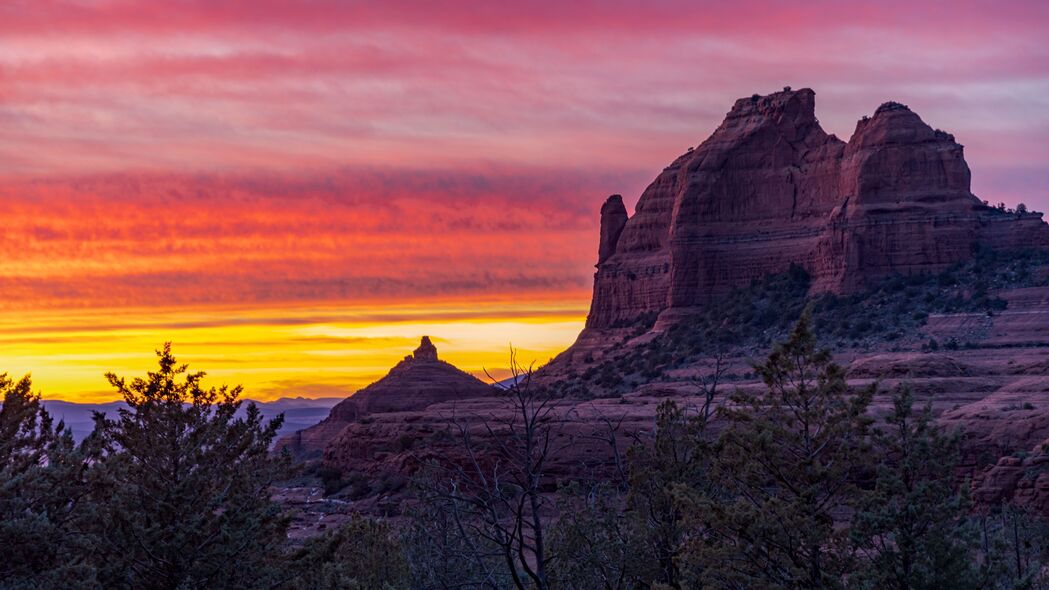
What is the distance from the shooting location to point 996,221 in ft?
367

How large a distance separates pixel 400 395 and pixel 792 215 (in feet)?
137

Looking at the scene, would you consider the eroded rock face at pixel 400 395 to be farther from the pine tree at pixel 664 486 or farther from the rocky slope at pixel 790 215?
the pine tree at pixel 664 486

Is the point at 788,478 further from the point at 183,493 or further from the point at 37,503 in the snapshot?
the point at 37,503

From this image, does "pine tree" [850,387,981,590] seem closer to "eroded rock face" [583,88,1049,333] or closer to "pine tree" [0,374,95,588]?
"pine tree" [0,374,95,588]

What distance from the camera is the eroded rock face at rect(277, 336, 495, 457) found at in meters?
116

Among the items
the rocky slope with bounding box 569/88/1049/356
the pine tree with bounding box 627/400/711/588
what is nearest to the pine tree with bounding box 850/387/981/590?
the pine tree with bounding box 627/400/711/588

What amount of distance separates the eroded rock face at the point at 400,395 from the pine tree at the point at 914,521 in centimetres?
8991

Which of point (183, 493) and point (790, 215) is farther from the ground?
point (790, 215)

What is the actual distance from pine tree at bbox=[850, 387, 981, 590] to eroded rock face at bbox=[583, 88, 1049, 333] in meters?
91.8

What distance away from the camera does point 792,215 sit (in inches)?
4946

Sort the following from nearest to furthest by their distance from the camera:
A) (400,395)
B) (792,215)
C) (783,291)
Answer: (400,395) → (783,291) → (792,215)

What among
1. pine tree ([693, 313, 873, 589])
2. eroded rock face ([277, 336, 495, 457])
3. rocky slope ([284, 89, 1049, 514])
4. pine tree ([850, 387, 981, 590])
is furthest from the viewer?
eroded rock face ([277, 336, 495, 457])

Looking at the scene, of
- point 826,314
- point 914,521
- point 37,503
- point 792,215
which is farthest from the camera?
point 792,215

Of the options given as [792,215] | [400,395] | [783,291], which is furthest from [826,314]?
[400,395]
